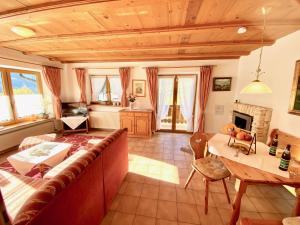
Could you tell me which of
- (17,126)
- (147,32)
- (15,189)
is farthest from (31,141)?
(147,32)

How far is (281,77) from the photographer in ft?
8.05

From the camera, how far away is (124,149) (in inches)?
90.6

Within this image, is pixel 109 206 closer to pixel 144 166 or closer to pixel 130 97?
pixel 144 166

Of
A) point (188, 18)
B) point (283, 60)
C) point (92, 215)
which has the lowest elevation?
point (92, 215)

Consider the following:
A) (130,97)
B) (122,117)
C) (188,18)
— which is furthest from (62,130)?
(188,18)

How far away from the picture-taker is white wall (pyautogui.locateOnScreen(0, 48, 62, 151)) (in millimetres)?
3119

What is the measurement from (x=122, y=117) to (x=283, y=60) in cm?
397

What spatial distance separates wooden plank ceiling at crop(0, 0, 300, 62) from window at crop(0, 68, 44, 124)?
1.00 metres

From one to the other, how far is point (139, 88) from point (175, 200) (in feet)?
11.5

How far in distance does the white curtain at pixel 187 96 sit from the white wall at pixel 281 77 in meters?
1.75

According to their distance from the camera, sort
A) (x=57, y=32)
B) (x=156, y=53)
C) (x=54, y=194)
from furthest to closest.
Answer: (x=156, y=53) → (x=57, y=32) → (x=54, y=194)

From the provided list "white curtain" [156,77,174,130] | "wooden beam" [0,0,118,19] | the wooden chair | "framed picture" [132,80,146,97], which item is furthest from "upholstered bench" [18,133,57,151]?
"white curtain" [156,77,174,130]

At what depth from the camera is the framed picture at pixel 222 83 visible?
4141 mm

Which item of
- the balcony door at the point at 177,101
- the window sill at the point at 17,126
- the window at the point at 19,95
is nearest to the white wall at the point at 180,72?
the balcony door at the point at 177,101
